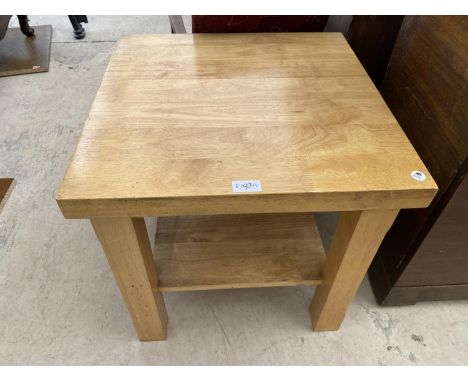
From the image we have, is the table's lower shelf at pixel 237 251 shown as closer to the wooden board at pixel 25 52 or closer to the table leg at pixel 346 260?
the table leg at pixel 346 260

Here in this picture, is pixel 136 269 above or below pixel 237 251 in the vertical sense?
above

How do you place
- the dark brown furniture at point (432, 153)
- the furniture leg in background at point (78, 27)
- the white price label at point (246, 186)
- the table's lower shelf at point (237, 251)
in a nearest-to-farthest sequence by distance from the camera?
1. the white price label at point (246, 186)
2. the dark brown furniture at point (432, 153)
3. the table's lower shelf at point (237, 251)
4. the furniture leg in background at point (78, 27)

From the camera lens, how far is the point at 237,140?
1.85 ft

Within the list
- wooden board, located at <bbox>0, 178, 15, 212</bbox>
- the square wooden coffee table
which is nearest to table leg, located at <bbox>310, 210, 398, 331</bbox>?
the square wooden coffee table

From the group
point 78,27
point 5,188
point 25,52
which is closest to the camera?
point 5,188

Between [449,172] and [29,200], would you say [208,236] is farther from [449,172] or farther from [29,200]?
[29,200]

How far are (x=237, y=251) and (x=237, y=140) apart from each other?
32 centimetres

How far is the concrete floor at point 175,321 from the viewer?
0.83 meters

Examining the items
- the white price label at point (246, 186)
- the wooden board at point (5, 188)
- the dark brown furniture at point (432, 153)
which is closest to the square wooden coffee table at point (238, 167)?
the white price label at point (246, 186)

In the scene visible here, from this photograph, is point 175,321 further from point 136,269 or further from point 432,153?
point 432,153

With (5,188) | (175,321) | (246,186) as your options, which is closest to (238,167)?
(246,186)

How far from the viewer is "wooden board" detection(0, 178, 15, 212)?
1.16m

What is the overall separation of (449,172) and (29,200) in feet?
3.91

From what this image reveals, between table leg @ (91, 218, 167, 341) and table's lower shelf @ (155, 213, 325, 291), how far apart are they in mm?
54
